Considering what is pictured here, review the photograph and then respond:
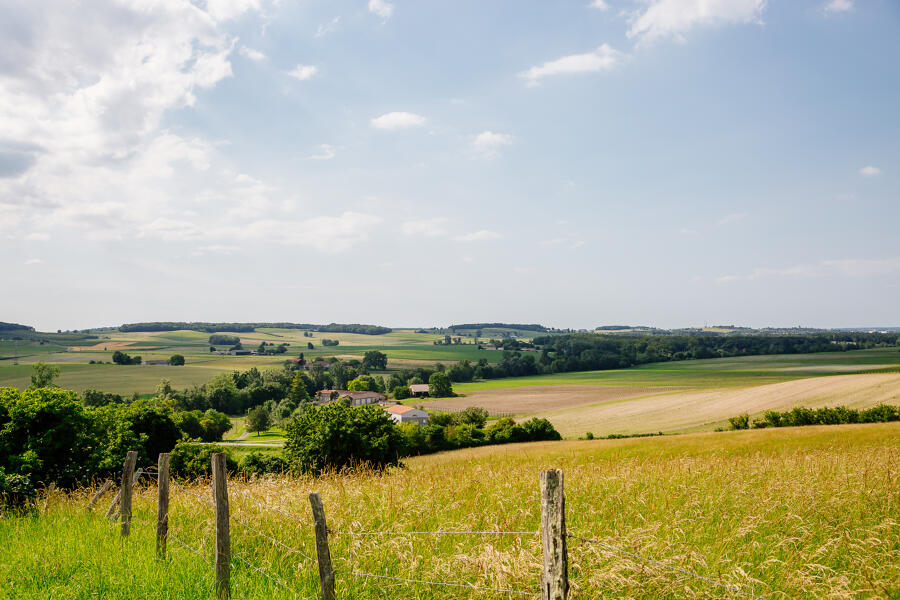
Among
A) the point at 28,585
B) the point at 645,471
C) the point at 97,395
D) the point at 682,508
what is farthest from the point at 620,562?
the point at 97,395

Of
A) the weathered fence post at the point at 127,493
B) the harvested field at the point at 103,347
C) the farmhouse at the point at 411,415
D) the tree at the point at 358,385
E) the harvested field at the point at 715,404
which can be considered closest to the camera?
the weathered fence post at the point at 127,493

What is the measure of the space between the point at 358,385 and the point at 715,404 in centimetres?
8394

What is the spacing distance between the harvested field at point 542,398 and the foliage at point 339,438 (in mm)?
44325

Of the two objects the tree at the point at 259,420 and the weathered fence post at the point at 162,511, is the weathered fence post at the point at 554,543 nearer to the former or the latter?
the weathered fence post at the point at 162,511

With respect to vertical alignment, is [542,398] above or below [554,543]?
below

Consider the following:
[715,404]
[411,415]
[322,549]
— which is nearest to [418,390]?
[411,415]

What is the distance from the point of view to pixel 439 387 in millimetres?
108250

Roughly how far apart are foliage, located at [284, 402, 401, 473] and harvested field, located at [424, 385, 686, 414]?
44325mm

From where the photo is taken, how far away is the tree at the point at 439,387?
4200 inches

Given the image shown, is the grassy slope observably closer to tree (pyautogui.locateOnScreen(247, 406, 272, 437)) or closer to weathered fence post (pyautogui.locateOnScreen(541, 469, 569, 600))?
weathered fence post (pyautogui.locateOnScreen(541, 469, 569, 600))

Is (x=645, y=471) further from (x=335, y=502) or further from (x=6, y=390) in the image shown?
(x=6, y=390)

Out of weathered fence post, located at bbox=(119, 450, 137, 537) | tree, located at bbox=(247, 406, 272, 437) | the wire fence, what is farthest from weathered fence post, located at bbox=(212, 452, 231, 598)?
tree, located at bbox=(247, 406, 272, 437)

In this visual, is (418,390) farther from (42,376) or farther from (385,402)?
(42,376)

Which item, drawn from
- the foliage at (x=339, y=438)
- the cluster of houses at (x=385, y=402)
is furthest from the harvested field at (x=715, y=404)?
the foliage at (x=339, y=438)
